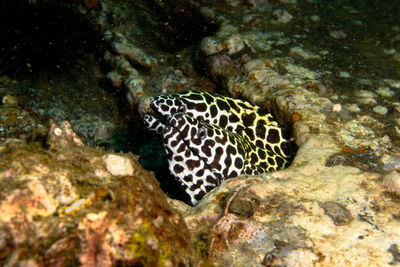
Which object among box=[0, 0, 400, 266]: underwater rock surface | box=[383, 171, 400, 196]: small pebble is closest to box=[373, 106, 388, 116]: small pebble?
box=[0, 0, 400, 266]: underwater rock surface

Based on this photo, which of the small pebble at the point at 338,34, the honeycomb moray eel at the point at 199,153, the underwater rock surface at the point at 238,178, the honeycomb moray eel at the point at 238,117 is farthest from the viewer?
the small pebble at the point at 338,34

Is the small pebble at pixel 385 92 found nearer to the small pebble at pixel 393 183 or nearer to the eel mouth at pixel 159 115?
the small pebble at pixel 393 183

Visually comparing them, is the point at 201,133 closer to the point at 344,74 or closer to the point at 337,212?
the point at 337,212

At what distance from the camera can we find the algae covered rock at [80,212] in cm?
121

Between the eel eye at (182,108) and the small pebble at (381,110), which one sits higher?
the eel eye at (182,108)

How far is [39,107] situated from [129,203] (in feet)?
15.0

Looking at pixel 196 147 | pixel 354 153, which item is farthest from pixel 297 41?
pixel 196 147

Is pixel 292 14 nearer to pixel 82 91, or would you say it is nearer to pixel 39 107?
pixel 82 91

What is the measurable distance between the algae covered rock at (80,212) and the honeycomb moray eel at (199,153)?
1509 millimetres

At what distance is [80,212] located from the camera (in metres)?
1.32

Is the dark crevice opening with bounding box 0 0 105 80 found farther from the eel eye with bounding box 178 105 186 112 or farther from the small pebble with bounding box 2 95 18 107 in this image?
the eel eye with bounding box 178 105 186 112

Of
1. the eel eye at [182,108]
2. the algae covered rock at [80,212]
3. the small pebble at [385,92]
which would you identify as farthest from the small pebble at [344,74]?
the algae covered rock at [80,212]

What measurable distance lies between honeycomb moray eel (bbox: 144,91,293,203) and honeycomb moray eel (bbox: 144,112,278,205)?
1 cm

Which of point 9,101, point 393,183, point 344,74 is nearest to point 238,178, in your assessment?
point 393,183
